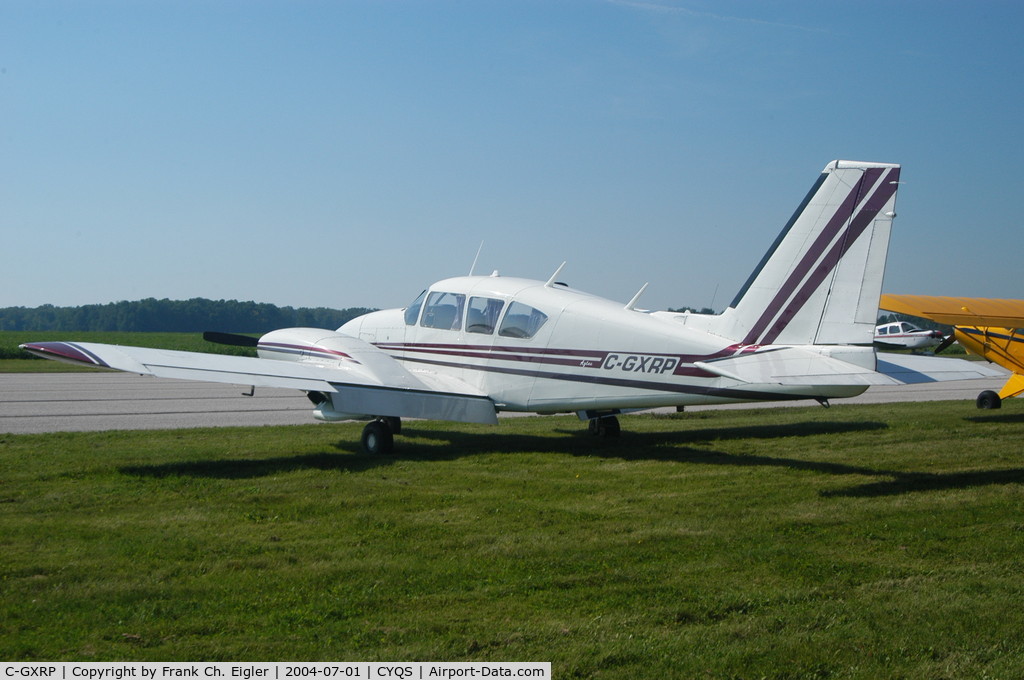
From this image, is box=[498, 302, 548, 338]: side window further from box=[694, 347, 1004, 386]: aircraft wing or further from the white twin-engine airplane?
box=[694, 347, 1004, 386]: aircraft wing

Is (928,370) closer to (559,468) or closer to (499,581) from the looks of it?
(559,468)

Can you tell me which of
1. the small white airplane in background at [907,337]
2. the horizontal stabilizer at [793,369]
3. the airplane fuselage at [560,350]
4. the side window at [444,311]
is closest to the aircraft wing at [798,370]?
the horizontal stabilizer at [793,369]

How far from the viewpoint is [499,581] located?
588cm

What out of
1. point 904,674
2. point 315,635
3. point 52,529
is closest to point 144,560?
point 52,529

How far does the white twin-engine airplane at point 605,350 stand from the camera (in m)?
10.0

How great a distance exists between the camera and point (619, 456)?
12.0 m

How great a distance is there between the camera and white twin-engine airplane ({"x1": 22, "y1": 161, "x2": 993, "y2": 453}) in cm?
1000

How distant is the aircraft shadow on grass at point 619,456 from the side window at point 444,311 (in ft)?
6.27

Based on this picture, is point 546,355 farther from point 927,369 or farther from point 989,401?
point 989,401

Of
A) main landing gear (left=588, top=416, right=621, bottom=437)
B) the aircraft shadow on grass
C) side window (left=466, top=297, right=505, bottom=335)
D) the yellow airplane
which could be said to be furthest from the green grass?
the yellow airplane

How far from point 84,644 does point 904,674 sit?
14.4 feet

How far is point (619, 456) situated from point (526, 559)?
19.1ft

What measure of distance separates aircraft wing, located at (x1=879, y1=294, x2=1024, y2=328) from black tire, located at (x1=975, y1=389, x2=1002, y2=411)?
2110mm
